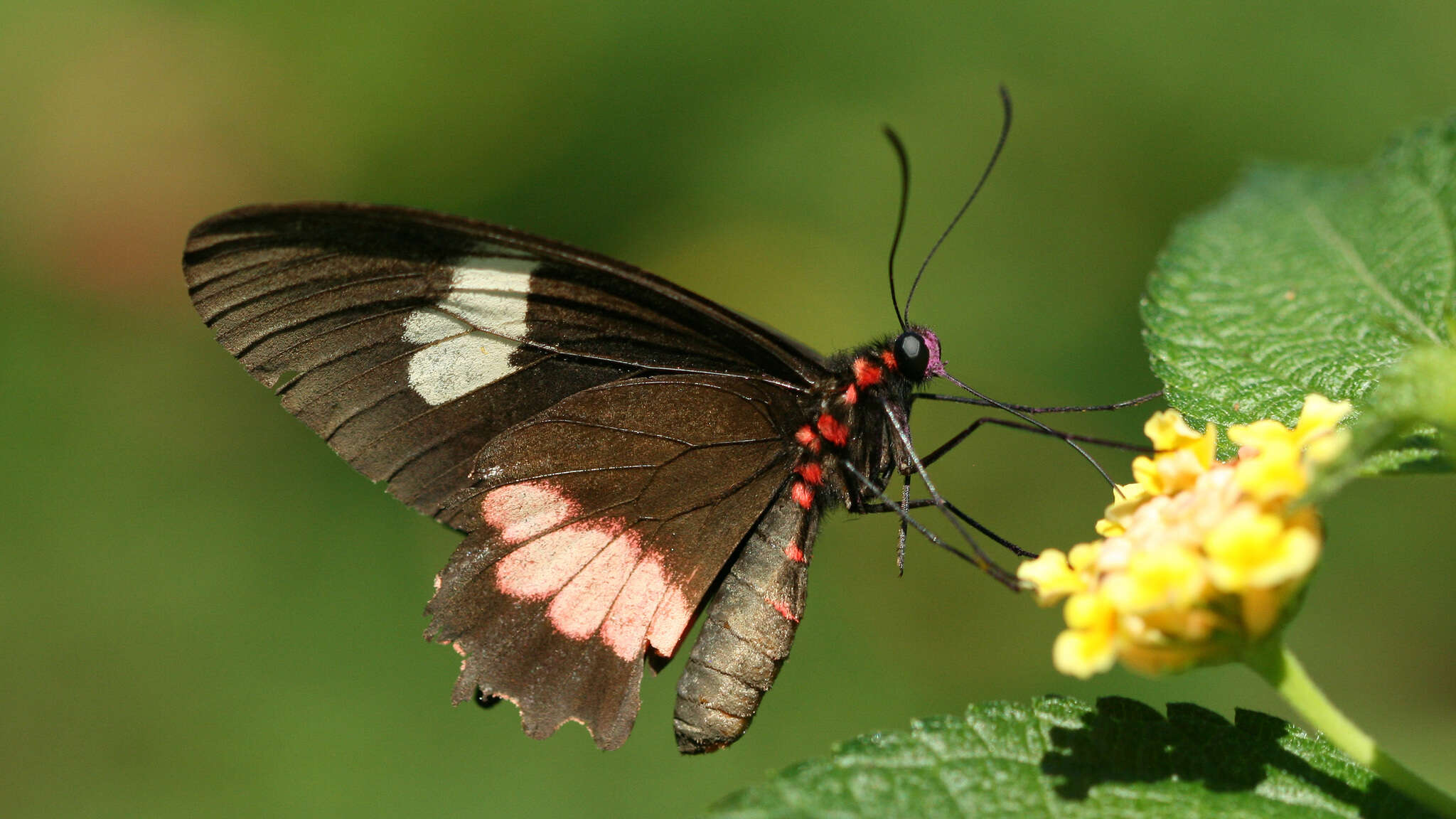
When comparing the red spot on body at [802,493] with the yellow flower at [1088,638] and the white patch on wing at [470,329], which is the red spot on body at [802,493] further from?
the yellow flower at [1088,638]

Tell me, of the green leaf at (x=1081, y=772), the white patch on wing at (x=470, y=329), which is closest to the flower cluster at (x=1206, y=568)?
the green leaf at (x=1081, y=772)

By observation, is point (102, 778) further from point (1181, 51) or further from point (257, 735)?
point (1181, 51)

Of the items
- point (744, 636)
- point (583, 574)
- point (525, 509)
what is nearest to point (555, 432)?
point (525, 509)

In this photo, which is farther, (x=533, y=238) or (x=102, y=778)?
(x=102, y=778)

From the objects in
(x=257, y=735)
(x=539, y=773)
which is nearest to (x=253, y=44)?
(x=257, y=735)

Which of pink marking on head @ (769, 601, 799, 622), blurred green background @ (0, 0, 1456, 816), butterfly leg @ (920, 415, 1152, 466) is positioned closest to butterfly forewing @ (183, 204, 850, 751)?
pink marking on head @ (769, 601, 799, 622)

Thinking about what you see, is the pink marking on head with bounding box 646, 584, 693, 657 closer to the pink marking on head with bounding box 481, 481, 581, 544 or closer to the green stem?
the pink marking on head with bounding box 481, 481, 581, 544

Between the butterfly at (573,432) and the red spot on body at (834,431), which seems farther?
the red spot on body at (834,431)
